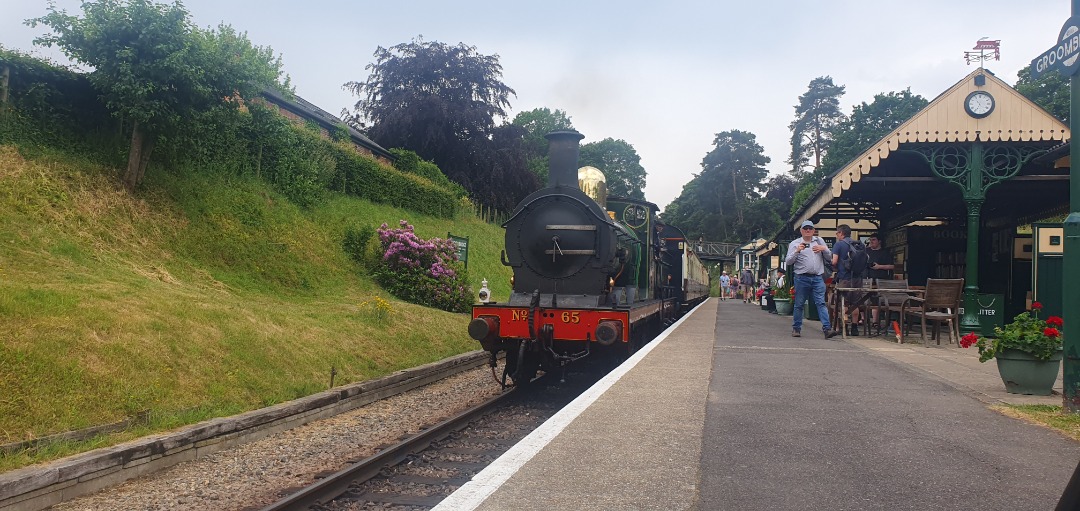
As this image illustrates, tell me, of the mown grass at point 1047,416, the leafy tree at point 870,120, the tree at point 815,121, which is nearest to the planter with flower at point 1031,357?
the mown grass at point 1047,416

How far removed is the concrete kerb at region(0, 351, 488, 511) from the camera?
15.4ft

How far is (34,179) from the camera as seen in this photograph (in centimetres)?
1053

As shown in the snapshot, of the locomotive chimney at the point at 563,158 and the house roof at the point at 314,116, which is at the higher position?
the house roof at the point at 314,116

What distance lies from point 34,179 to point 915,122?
13.6 metres

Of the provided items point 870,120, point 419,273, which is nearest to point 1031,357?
point 419,273

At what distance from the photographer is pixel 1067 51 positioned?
16.9ft

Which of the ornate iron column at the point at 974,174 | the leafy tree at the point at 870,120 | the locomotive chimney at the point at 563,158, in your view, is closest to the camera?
the locomotive chimney at the point at 563,158

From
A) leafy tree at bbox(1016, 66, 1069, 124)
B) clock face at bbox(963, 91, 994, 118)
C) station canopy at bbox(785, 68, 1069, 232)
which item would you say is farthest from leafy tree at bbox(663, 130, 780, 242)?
clock face at bbox(963, 91, 994, 118)

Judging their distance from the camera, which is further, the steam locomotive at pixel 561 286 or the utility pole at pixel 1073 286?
the steam locomotive at pixel 561 286

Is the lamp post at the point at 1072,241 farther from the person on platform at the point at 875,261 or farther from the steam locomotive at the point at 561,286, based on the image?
the person on platform at the point at 875,261

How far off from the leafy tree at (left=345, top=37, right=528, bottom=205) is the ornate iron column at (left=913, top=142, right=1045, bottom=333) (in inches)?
900

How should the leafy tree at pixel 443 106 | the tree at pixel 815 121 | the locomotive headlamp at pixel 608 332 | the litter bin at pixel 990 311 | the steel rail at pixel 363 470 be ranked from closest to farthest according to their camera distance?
the steel rail at pixel 363 470 → the locomotive headlamp at pixel 608 332 → the litter bin at pixel 990 311 → the leafy tree at pixel 443 106 → the tree at pixel 815 121

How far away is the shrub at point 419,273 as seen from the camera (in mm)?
15344

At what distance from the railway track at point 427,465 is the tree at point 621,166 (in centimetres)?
7615
